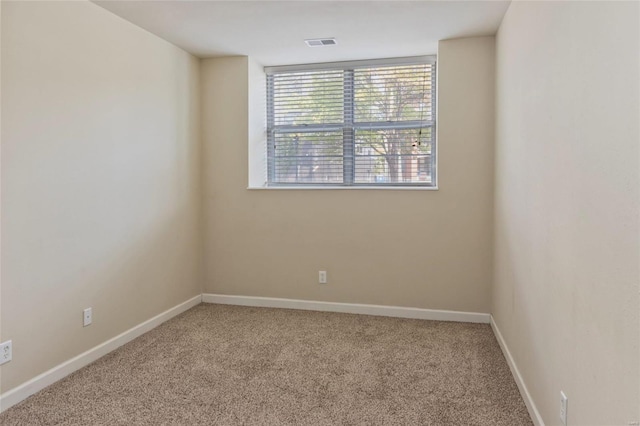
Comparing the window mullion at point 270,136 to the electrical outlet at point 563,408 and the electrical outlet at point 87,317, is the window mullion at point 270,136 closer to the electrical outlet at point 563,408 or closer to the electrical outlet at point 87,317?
the electrical outlet at point 87,317

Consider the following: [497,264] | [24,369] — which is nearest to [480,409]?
[497,264]

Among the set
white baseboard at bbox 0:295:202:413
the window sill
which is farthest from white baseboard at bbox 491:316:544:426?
white baseboard at bbox 0:295:202:413

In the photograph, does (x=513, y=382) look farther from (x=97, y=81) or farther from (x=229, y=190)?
(x=97, y=81)

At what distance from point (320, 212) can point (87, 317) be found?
198cm

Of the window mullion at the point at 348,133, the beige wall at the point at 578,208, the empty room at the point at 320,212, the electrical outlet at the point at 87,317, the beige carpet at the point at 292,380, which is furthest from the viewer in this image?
the window mullion at the point at 348,133

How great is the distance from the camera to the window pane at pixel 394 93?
12.3 feet

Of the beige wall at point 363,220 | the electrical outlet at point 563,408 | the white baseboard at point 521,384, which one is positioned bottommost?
the white baseboard at point 521,384

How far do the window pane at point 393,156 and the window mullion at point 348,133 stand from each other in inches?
1.7

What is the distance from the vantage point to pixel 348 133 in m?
3.93

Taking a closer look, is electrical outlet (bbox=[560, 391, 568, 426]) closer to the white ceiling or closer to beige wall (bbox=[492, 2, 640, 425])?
beige wall (bbox=[492, 2, 640, 425])

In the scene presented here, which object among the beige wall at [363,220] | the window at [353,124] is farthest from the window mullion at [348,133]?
the beige wall at [363,220]

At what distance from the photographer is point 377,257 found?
11.9 ft

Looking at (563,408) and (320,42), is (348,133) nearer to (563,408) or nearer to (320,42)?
(320,42)

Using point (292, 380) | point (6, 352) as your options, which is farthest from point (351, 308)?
point (6, 352)
